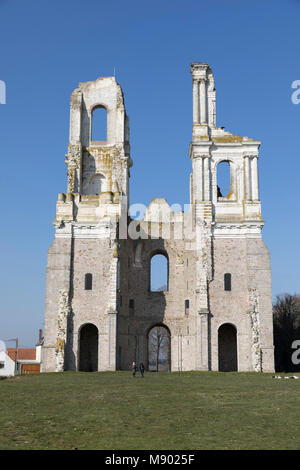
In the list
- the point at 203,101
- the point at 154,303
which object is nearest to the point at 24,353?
the point at 154,303

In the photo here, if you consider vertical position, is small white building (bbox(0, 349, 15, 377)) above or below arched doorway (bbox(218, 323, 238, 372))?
below

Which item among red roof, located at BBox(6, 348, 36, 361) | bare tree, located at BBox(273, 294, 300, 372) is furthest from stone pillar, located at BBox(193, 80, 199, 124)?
red roof, located at BBox(6, 348, 36, 361)

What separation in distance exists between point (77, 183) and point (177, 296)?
10959 mm

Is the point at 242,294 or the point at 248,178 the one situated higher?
the point at 248,178

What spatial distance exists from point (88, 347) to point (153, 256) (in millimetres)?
8156

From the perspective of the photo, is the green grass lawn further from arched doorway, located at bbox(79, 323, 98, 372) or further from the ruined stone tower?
arched doorway, located at bbox(79, 323, 98, 372)

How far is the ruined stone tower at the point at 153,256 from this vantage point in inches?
1427

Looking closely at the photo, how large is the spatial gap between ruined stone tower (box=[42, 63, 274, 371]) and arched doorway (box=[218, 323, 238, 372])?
7 cm

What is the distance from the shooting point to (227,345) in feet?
128

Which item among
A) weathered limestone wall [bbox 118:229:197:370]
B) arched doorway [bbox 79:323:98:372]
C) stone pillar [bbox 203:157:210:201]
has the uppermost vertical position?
stone pillar [bbox 203:157:210:201]

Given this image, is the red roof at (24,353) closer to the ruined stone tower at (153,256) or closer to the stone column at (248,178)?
the ruined stone tower at (153,256)

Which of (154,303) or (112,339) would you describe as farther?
(154,303)

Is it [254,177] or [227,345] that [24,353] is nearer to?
[227,345]

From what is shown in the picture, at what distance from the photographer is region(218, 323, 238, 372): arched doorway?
38438 millimetres
